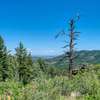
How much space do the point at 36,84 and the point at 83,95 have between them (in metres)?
1.31

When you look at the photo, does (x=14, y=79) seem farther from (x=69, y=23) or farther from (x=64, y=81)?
(x=69, y=23)

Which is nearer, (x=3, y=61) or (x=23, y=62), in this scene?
(x=3, y=61)

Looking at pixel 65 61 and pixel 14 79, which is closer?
pixel 14 79

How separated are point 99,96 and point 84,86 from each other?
4.12 ft

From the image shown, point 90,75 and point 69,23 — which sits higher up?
point 69,23

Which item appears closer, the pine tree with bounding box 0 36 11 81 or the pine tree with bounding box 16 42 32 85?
the pine tree with bounding box 0 36 11 81

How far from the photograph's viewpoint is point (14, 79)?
10.1 meters

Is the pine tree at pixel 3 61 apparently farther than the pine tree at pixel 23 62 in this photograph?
No

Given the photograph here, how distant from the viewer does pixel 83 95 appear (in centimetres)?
863

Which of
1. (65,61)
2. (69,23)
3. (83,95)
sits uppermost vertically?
(69,23)

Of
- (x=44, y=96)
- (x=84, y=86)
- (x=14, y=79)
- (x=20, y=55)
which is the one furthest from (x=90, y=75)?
(x=20, y=55)

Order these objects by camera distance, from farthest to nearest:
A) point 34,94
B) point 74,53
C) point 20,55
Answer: point 20,55, point 74,53, point 34,94

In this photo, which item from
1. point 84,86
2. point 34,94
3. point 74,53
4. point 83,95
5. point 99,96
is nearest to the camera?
point 34,94

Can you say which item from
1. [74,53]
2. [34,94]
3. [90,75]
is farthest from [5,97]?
[74,53]
